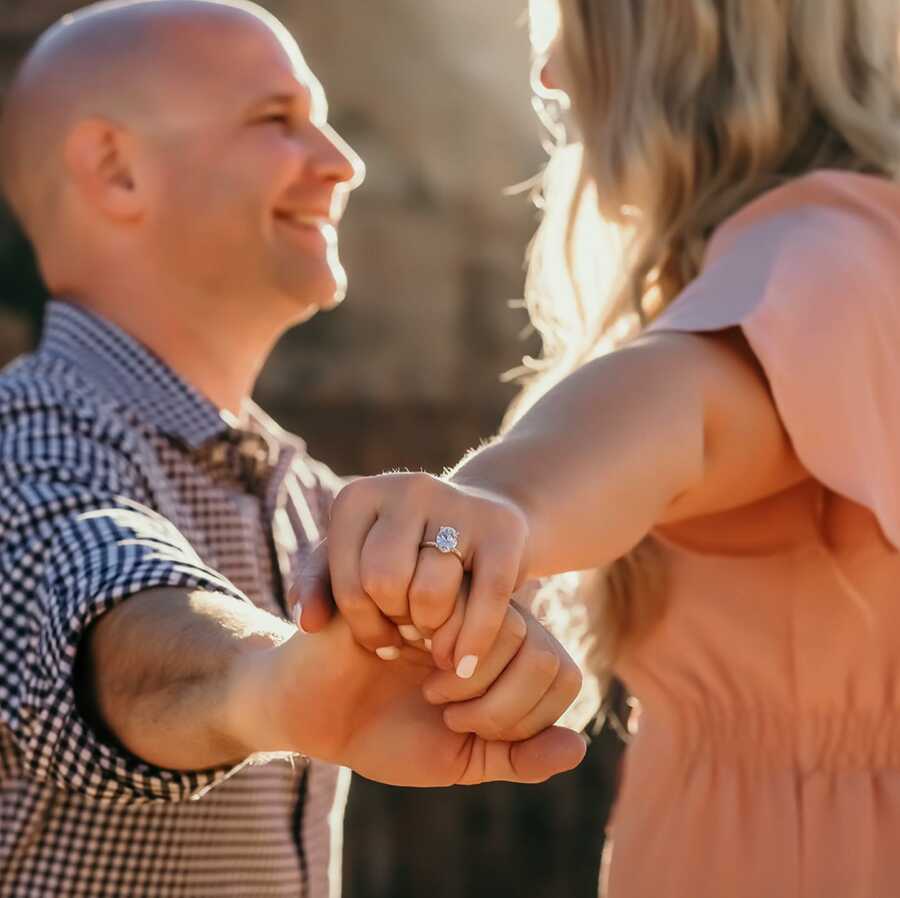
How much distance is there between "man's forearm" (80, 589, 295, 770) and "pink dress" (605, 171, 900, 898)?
38 centimetres

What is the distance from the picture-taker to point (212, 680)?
1053mm

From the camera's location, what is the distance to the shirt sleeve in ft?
3.91

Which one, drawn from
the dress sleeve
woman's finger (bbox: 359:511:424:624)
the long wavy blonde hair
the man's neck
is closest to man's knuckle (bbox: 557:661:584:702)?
woman's finger (bbox: 359:511:424:624)

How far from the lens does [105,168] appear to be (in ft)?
7.11

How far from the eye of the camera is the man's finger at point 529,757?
0.87m

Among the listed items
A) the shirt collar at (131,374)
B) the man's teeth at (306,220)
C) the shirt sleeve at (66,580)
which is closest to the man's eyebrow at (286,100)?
the man's teeth at (306,220)

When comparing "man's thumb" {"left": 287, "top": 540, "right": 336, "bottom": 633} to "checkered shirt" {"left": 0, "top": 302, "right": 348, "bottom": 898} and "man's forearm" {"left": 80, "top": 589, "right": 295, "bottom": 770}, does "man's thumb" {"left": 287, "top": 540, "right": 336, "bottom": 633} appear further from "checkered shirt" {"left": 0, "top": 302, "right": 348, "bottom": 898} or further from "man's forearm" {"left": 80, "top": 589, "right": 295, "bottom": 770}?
"checkered shirt" {"left": 0, "top": 302, "right": 348, "bottom": 898}

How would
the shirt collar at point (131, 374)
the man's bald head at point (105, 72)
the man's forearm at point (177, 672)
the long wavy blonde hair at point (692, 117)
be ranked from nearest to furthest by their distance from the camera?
the man's forearm at point (177, 672) < the long wavy blonde hair at point (692, 117) < the shirt collar at point (131, 374) < the man's bald head at point (105, 72)

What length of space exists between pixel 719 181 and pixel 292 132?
1.07 m

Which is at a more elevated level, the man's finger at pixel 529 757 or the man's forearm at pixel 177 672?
the man's finger at pixel 529 757

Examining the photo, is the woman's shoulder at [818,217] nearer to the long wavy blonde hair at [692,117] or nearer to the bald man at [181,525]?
the long wavy blonde hair at [692,117]

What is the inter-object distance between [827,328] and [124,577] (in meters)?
0.57

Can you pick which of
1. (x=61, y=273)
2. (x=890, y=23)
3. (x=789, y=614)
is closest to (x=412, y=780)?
(x=789, y=614)

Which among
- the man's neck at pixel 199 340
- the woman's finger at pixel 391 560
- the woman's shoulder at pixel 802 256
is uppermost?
the woman's shoulder at pixel 802 256
